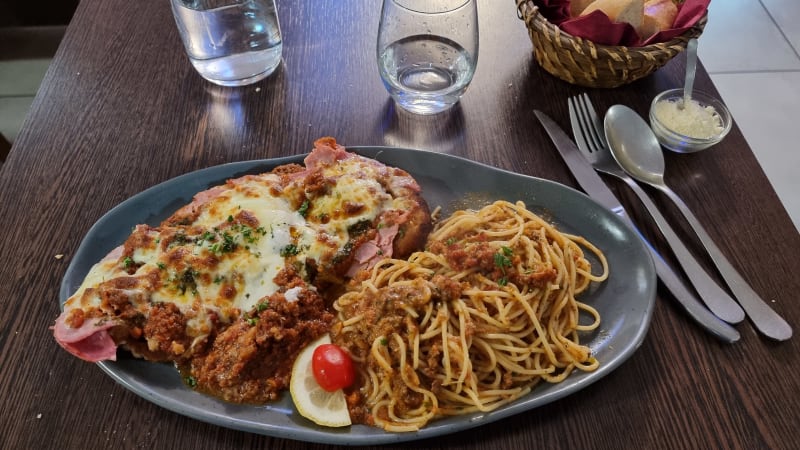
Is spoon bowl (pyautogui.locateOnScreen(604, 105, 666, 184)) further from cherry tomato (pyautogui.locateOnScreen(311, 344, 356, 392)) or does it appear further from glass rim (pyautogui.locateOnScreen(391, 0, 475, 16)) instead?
cherry tomato (pyautogui.locateOnScreen(311, 344, 356, 392))

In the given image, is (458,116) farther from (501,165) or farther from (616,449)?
(616,449)

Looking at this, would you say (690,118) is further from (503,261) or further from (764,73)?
(764,73)

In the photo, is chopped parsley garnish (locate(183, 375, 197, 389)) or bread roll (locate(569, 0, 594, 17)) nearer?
chopped parsley garnish (locate(183, 375, 197, 389))

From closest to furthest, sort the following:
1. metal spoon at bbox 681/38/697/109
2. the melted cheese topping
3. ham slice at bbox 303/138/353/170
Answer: the melted cheese topping
ham slice at bbox 303/138/353/170
metal spoon at bbox 681/38/697/109

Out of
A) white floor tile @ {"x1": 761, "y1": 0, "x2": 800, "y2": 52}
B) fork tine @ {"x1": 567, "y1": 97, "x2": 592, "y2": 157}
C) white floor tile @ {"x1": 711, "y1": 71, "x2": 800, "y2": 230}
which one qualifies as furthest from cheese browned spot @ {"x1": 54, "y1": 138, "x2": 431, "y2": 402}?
white floor tile @ {"x1": 761, "y1": 0, "x2": 800, "y2": 52}

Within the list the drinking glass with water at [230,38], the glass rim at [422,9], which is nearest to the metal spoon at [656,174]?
the glass rim at [422,9]

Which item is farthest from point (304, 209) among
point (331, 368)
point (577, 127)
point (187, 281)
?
point (577, 127)
